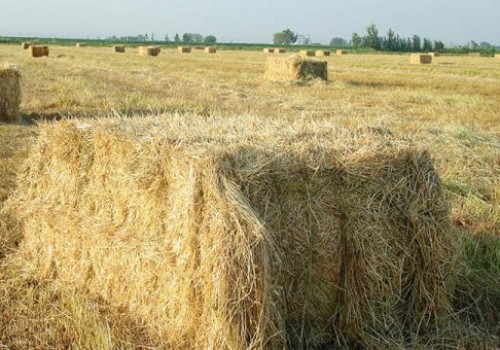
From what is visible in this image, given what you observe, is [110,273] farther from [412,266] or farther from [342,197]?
[412,266]

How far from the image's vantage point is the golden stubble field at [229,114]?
4.36 meters

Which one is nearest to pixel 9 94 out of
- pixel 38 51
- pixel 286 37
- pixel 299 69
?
pixel 299 69

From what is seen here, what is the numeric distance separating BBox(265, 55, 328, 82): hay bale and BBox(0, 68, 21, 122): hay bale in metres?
12.3

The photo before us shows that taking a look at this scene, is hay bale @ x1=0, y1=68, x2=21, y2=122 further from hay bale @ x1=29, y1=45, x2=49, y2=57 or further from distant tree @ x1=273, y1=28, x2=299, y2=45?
distant tree @ x1=273, y1=28, x2=299, y2=45

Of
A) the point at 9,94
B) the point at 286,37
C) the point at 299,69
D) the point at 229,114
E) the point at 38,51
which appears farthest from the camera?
the point at 286,37

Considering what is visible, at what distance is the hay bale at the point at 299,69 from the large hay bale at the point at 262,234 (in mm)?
19247

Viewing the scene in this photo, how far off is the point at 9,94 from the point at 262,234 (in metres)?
10.6

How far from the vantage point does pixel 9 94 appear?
12719mm

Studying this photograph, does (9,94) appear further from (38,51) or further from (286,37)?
(286,37)

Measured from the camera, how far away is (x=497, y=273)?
5242mm

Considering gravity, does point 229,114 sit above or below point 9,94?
below

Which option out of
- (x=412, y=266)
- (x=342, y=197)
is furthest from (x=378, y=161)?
(x=412, y=266)

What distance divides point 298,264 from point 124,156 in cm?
142

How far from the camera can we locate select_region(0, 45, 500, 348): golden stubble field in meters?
4.36
